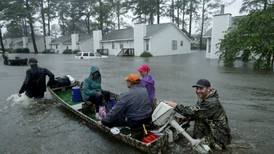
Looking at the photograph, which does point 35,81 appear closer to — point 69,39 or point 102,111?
point 102,111

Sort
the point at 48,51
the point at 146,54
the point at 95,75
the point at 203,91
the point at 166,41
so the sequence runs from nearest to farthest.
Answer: the point at 203,91 < the point at 95,75 < the point at 146,54 < the point at 166,41 < the point at 48,51

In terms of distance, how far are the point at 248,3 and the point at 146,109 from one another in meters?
33.7

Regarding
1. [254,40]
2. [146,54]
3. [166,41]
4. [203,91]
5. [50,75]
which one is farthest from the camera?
[166,41]

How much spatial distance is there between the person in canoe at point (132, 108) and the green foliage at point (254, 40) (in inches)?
499

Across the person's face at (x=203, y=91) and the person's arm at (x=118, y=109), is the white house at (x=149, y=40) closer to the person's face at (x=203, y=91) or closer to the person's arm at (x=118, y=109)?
the person's arm at (x=118, y=109)

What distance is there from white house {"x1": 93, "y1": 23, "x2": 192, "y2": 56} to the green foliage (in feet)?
54.1

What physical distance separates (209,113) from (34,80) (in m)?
6.50

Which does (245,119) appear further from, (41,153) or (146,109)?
(41,153)

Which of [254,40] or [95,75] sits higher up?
[254,40]

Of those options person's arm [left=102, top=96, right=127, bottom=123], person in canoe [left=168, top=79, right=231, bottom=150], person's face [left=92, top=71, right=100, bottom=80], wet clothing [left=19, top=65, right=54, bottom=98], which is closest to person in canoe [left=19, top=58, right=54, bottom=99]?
wet clothing [left=19, top=65, right=54, bottom=98]

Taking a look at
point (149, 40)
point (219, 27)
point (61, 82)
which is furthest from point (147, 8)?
point (61, 82)

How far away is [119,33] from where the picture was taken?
3862cm

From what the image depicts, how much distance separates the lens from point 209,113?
156 inches

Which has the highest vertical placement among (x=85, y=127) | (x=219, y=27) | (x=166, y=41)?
(x=219, y=27)
